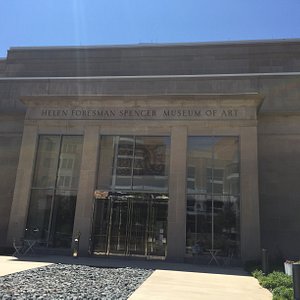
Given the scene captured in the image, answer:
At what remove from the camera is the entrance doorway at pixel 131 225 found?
62.6ft

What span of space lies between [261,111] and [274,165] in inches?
130

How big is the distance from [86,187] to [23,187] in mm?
3591

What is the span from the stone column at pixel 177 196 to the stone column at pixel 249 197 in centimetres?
292

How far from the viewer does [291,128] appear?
2172 cm

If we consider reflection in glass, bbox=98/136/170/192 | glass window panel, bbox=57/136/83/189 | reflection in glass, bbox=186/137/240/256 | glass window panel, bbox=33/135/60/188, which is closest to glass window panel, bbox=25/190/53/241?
glass window panel, bbox=33/135/60/188

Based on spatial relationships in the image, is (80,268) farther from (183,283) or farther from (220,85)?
(220,85)

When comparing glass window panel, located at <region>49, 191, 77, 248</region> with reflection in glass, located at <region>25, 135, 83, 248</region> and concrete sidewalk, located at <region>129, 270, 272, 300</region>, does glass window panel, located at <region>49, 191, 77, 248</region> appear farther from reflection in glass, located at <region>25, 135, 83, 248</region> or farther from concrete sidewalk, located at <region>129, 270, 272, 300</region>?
concrete sidewalk, located at <region>129, 270, 272, 300</region>

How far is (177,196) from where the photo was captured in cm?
1916

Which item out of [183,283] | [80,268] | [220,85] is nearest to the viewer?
[183,283]

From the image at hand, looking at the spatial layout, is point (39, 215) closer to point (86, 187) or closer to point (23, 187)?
point (23, 187)

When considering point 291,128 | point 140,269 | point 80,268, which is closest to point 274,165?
point 291,128

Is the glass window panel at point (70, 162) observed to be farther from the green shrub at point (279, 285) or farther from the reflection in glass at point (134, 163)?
the green shrub at point (279, 285)

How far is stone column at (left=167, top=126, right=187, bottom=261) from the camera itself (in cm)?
1852

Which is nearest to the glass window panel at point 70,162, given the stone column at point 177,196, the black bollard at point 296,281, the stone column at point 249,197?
the stone column at point 177,196
